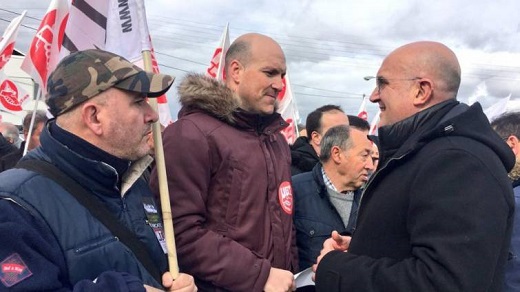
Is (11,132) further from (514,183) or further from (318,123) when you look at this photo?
(514,183)

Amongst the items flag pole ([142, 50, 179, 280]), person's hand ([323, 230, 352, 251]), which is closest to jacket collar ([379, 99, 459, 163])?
person's hand ([323, 230, 352, 251])

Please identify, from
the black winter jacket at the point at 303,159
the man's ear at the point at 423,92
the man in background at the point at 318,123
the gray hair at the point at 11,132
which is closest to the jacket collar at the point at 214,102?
the man's ear at the point at 423,92

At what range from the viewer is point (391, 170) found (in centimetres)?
233

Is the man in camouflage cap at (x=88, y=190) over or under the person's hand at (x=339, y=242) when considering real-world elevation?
over

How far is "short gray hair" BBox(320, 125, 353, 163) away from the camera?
4.00 m

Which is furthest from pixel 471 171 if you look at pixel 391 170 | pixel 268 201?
pixel 268 201

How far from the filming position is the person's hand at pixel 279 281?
279cm

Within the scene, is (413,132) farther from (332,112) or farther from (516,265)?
(332,112)

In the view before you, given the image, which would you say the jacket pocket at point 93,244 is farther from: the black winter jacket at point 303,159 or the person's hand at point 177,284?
the black winter jacket at point 303,159

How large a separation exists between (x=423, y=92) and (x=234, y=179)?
3.47 feet

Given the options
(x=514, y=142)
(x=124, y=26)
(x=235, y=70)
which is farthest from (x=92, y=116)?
(x=514, y=142)

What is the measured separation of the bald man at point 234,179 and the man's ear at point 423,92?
94cm

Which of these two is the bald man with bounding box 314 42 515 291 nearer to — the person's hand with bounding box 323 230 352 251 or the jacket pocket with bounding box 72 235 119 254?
the person's hand with bounding box 323 230 352 251

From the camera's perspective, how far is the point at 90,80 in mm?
2129
